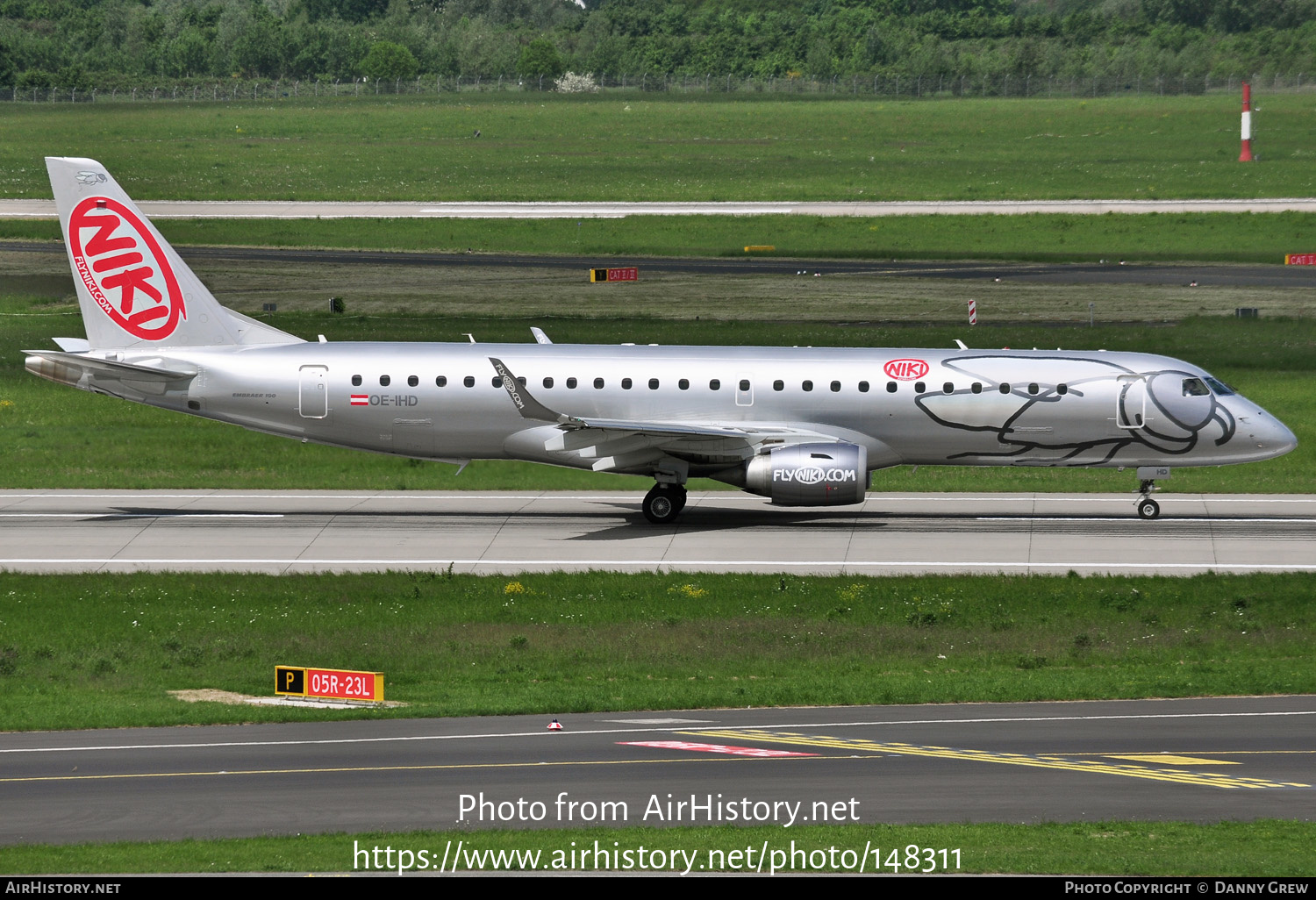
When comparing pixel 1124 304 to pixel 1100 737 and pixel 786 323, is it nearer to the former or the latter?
pixel 786 323

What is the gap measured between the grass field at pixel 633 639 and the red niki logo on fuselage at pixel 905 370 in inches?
295

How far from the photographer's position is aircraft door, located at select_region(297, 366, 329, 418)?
135ft

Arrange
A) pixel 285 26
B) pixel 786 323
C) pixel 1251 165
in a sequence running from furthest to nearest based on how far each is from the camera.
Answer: pixel 285 26
pixel 1251 165
pixel 786 323

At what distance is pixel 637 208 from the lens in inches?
4067

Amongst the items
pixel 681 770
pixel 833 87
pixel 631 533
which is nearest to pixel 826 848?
pixel 681 770

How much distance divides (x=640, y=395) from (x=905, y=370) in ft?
22.5

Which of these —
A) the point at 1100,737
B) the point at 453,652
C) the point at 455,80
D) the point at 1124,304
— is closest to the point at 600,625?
the point at 453,652

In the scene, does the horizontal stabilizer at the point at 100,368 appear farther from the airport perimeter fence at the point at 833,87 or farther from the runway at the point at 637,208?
the airport perimeter fence at the point at 833,87

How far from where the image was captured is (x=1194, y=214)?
95.2 metres

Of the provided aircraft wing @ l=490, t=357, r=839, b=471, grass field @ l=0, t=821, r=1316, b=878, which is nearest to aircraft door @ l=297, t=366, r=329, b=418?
aircraft wing @ l=490, t=357, r=839, b=471

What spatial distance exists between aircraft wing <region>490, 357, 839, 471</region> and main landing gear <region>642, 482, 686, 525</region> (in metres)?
1.07

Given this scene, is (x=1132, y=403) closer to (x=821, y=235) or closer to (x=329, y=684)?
(x=329, y=684)

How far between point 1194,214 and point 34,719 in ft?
277

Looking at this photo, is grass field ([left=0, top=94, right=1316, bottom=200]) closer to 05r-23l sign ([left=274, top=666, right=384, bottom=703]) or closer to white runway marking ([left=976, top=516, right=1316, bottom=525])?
white runway marking ([left=976, top=516, right=1316, bottom=525])
